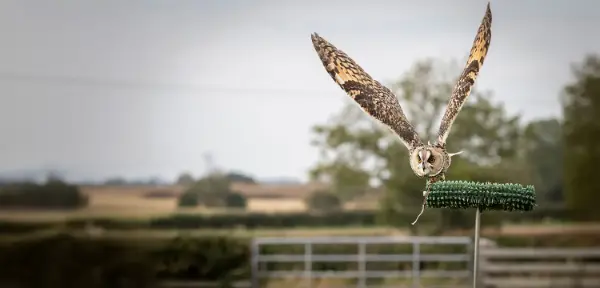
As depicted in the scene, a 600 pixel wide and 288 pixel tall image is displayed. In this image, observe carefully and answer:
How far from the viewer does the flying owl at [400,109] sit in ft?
3.81

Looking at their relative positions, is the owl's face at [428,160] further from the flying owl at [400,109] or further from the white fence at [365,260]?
the white fence at [365,260]

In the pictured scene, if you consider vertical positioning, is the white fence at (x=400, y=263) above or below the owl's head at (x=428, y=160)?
below

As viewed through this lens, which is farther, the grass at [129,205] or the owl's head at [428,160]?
the grass at [129,205]

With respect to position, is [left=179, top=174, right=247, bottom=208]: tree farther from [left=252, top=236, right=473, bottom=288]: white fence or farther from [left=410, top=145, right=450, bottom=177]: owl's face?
[left=410, top=145, right=450, bottom=177]: owl's face

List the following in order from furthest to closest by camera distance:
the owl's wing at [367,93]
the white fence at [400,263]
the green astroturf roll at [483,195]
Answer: the white fence at [400,263]
the owl's wing at [367,93]
the green astroturf roll at [483,195]

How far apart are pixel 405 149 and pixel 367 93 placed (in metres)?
0.64

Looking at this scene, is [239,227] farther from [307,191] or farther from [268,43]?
[268,43]

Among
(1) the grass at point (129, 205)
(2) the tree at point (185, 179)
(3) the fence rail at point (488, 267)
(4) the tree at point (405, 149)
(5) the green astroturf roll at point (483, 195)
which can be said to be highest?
(4) the tree at point (405, 149)

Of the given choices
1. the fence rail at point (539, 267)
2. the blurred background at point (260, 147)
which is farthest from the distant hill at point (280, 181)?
the fence rail at point (539, 267)

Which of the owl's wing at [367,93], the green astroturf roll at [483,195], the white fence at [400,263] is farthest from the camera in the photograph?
the white fence at [400,263]

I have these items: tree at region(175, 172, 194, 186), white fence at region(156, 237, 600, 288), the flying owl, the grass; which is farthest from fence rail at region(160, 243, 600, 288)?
the flying owl

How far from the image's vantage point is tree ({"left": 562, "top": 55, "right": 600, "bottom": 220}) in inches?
73.7

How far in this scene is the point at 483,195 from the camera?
3.55ft

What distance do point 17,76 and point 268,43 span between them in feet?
2.15
